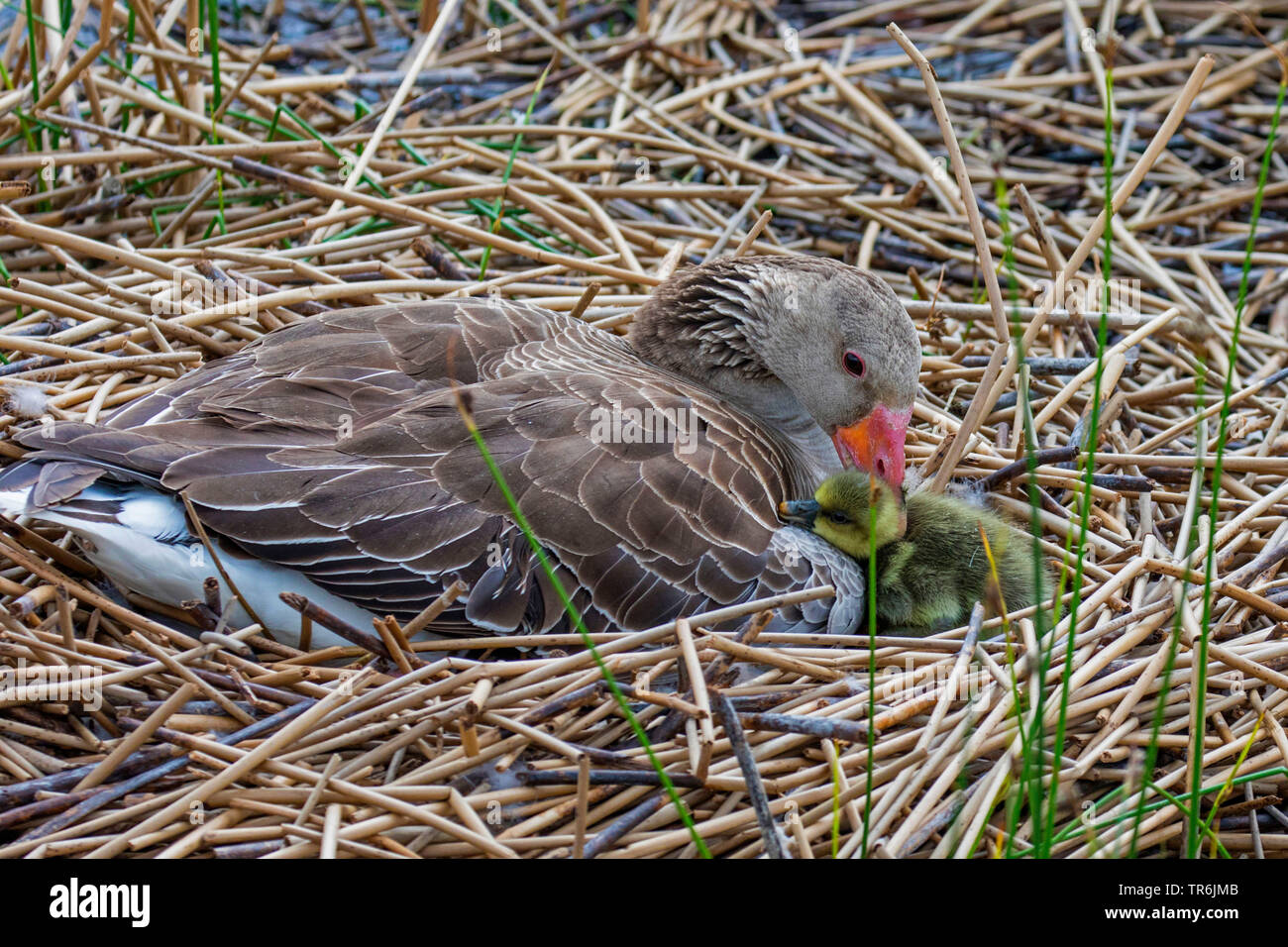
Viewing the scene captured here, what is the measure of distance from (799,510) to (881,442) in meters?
0.47

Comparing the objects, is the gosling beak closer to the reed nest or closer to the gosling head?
the gosling head

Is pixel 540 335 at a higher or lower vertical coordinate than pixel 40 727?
higher

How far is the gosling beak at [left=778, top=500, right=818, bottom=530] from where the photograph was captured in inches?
169

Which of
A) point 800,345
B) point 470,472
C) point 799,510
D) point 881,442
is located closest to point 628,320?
point 800,345

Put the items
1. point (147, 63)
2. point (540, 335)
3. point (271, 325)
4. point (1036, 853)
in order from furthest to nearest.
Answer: point (147, 63), point (271, 325), point (540, 335), point (1036, 853)

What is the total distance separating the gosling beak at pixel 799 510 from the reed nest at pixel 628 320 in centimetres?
49

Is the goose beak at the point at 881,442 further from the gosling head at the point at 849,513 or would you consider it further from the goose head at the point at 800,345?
the gosling head at the point at 849,513

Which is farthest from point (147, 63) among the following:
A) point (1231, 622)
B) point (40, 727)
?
point (1231, 622)

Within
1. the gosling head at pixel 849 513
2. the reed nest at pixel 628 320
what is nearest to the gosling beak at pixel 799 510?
the gosling head at pixel 849 513

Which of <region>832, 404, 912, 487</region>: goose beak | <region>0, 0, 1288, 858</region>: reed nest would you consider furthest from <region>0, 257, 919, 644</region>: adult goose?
<region>0, 0, 1288, 858</region>: reed nest

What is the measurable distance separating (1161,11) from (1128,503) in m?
4.45

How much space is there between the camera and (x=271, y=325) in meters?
5.14

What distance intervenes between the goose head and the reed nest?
32 centimetres

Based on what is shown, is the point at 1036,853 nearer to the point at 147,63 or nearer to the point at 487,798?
the point at 487,798
